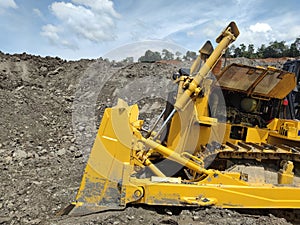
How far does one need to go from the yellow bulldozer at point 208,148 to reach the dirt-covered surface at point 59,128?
0.16 meters

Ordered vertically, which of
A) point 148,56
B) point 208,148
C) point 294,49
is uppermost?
point 294,49

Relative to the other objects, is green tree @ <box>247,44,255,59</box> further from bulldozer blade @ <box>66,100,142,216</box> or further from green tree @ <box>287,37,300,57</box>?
bulldozer blade @ <box>66,100,142,216</box>

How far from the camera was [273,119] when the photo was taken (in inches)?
162

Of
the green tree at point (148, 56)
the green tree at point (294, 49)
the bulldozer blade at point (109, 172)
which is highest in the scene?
the green tree at point (294, 49)

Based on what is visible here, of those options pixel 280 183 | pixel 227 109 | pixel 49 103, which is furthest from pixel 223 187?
pixel 49 103

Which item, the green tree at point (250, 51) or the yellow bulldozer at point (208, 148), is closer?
the yellow bulldozer at point (208, 148)

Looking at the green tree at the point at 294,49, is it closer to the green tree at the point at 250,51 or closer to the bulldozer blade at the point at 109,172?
the green tree at the point at 250,51

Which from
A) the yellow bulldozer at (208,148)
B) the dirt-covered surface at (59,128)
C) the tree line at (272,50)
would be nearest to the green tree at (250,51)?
the tree line at (272,50)

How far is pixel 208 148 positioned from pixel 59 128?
563 cm

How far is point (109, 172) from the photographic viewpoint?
130 inches

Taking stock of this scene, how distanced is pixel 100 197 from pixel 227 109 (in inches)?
73.8

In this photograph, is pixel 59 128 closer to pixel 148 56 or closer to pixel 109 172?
pixel 148 56

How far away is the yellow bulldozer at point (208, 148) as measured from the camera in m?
3.26

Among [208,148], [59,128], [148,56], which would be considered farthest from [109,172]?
[59,128]
